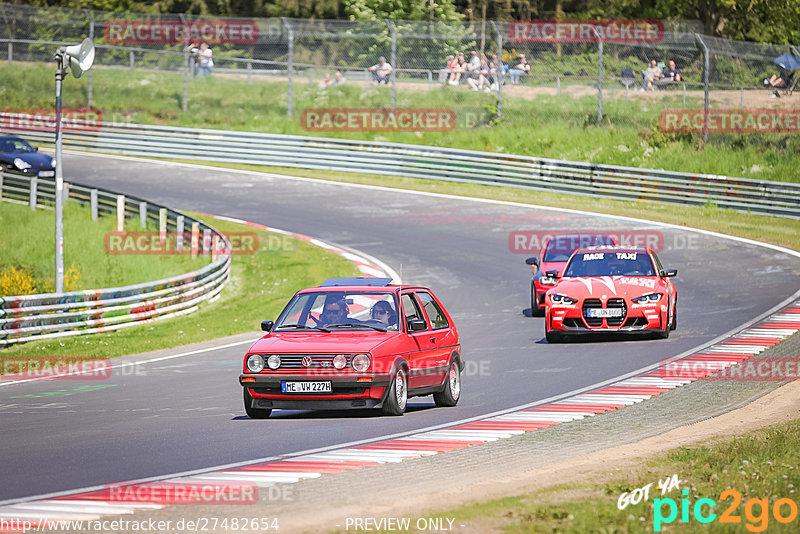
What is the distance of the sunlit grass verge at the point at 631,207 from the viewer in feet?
103

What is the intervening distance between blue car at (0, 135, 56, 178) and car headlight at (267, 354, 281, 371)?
1067 inches

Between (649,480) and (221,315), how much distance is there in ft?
52.7

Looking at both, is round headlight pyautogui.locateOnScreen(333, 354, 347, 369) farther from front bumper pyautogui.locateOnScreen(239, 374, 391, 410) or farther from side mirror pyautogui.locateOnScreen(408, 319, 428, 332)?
side mirror pyautogui.locateOnScreen(408, 319, 428, 332)

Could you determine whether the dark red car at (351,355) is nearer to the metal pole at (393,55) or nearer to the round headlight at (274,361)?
the round headlight at (274,361)

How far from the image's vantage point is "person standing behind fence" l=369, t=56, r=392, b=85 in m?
40.7

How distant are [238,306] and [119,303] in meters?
3.06

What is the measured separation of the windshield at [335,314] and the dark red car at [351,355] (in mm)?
11

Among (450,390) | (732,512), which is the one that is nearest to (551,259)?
(450,390)

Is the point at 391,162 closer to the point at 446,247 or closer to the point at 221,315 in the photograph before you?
the point at 446,247

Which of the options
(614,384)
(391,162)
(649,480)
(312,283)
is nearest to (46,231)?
(312,283)

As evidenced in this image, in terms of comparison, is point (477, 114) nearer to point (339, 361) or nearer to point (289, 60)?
point (289, 60)

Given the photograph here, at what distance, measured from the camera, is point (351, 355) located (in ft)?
38.6

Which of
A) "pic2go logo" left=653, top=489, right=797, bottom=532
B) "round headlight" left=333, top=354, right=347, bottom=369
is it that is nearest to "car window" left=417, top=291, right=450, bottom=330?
"round headlight" left=333, top=354, right=347, bottom=369

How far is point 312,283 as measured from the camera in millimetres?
25859
